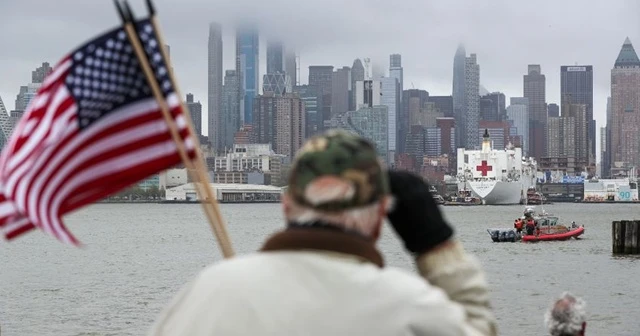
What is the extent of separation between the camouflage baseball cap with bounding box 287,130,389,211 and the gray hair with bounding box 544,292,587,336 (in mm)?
3043

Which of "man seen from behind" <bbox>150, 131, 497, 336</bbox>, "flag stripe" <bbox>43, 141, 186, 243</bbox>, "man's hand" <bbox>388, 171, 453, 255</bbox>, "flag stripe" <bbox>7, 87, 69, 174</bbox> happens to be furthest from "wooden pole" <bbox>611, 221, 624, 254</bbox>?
"man seen from behind" <bbox>150, 131, 497, 336</bbox>

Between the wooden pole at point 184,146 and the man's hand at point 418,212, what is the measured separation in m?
0.82

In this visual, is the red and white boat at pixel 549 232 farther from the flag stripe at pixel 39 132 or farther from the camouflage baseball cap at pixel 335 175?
the camouflage baseball cap at pixel 335 175

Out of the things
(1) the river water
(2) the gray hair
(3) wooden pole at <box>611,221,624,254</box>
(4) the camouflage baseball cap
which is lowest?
(1) the river water

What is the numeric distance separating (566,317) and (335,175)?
3179 mm

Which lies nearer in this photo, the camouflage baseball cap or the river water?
the camouflage baseball cap

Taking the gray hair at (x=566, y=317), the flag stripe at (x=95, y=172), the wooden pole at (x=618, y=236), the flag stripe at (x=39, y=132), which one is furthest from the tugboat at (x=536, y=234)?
the flag stripe at (x=39, y=132)

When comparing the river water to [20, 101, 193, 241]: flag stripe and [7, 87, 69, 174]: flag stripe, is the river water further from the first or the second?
[7, 87, 69, 174]: flag stripe

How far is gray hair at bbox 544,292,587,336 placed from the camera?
6.48 meters

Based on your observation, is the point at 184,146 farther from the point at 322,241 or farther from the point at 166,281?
the point at 166,281

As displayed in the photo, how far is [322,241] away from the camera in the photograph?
365cm

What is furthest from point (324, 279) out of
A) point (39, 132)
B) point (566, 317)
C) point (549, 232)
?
point (549, 232)

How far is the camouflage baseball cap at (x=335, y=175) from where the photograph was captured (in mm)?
3670

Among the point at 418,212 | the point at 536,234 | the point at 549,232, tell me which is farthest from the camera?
the point at 549,232
